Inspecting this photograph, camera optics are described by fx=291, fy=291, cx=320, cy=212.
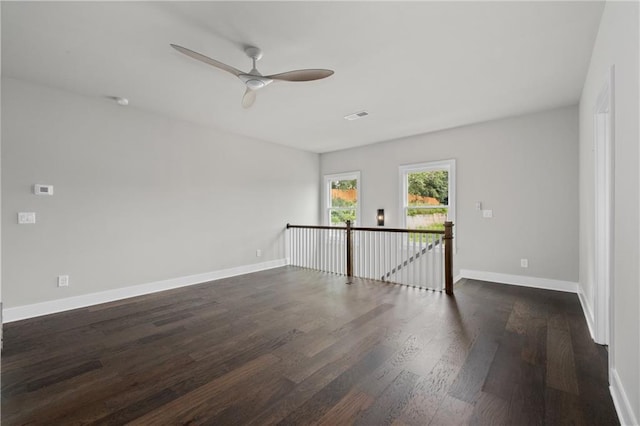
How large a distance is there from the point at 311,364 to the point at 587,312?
3184 millimetres

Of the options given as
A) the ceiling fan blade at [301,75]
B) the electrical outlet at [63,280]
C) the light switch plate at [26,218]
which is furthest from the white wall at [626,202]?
the light switch plate at [26,218]

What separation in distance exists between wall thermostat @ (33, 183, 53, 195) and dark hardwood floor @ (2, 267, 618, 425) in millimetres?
1470

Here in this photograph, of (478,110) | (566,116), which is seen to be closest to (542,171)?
(566,116)

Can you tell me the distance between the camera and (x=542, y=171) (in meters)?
4.43

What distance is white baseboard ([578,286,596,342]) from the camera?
2.82 meters

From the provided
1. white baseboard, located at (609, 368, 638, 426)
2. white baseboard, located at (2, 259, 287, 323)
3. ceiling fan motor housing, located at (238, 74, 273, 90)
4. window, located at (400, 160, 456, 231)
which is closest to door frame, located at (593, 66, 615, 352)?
white baseboard, located at (609, 368, 638, 426)

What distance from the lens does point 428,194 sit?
568 centimetres

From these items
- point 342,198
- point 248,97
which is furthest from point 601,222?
point 342,198

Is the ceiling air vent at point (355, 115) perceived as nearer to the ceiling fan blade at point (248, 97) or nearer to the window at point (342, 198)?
the ceiling fan blade at point (248, 97)

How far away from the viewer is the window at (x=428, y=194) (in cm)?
536

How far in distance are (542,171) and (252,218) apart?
499 cm

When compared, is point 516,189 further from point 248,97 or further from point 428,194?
point 248,97

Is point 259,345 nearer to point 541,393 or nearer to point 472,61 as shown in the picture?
point 541,393

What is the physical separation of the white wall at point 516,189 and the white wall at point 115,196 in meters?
3.75
